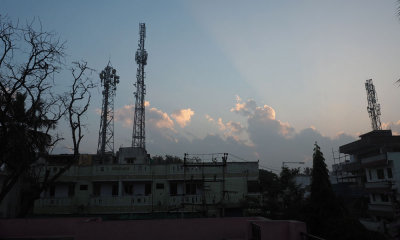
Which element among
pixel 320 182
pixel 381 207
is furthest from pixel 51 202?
pixel 381 207

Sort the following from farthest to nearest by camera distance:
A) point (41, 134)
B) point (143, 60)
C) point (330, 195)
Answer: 1. point (143, 60)
2. point (330, 195)
3. point (41, 134)

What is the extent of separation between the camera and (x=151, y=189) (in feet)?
93.8

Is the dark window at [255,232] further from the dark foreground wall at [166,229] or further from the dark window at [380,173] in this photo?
the dark window at [380,173]

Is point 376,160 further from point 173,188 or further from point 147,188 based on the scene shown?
point 147,188

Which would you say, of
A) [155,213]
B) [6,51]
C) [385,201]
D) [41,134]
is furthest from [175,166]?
[385,201]

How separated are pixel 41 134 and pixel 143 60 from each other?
68.7ft

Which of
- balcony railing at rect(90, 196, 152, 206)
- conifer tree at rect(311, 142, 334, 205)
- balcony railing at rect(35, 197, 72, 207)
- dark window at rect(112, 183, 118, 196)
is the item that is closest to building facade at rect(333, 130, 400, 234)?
conifer tree at rect(311, 142, 334, 205)

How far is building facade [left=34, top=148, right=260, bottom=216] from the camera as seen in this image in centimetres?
2650

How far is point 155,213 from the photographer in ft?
88.5

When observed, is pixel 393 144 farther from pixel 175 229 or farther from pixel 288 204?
pixel 175 229

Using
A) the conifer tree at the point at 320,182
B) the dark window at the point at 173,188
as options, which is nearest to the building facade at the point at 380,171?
the conifer tree at the point at 320,182

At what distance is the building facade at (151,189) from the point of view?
26500 mm

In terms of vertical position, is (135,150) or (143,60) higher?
(143,60)

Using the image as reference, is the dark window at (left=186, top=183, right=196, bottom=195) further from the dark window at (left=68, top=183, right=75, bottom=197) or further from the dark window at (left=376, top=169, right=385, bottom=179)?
the dark window at (left=376, top=169, right=385, bottom=179)
